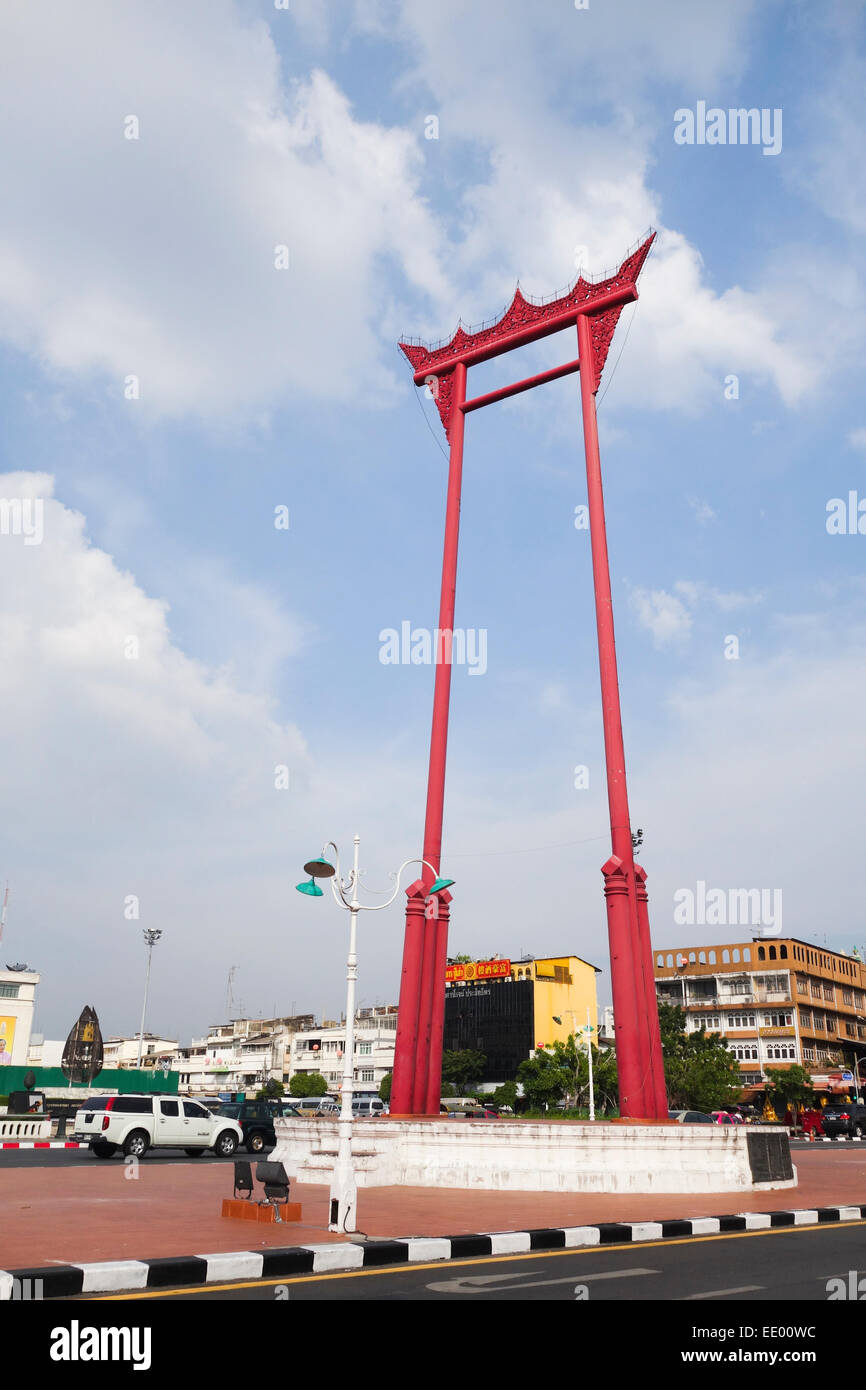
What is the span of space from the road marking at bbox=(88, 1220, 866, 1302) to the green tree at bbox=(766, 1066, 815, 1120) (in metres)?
48.9

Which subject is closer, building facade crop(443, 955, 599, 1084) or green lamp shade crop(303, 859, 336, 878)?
green lamp shade crop(303, 859, 336, 878)

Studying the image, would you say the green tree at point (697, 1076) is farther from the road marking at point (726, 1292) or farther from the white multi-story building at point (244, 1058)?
the white multi-story building at point (244, 1058)

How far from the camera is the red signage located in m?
83.0

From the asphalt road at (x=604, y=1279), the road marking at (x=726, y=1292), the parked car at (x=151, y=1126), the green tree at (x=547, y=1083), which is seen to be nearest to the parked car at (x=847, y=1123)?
the green tree at (x=547, y=1083)

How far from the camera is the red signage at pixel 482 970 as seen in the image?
272 feet

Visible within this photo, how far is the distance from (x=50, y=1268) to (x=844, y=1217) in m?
Answer: 10.5

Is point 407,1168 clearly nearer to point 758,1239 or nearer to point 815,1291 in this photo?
point 758,1239

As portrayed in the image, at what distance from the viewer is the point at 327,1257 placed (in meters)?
9.12

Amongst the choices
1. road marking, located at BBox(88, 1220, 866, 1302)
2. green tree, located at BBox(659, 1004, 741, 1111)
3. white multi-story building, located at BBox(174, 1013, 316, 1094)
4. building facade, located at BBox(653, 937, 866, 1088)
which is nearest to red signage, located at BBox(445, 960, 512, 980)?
building facade, located at BBox(653, 937, 866, 1088)

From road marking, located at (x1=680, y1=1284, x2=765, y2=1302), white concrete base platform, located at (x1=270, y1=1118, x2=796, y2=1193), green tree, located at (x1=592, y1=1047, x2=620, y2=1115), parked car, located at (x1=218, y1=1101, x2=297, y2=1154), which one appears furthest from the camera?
green tree, located at (x1=592, y1=1047, x2=620, y2=1115)

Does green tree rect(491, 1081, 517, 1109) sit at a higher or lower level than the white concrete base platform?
lower

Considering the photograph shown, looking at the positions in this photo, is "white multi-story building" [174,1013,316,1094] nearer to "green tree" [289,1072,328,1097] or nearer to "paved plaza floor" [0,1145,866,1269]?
"green tree" [289,1072,328,1097]
